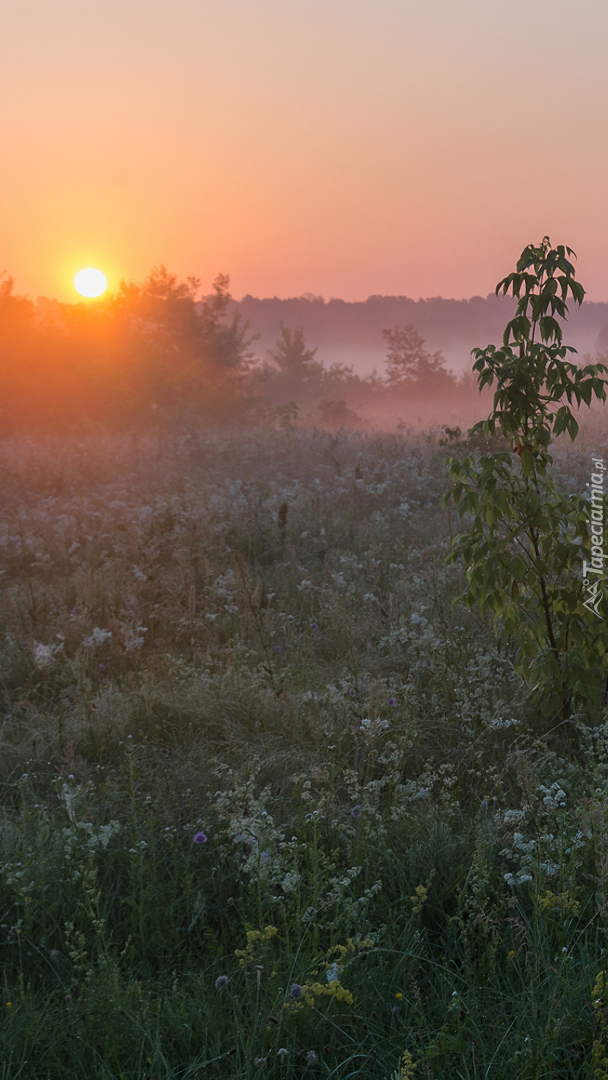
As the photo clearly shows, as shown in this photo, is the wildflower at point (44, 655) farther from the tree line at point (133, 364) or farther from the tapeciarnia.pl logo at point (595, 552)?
the tree line at point (133, 364)

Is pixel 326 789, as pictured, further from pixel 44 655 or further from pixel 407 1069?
pixel 44 655

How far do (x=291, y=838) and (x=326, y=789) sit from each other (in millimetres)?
421

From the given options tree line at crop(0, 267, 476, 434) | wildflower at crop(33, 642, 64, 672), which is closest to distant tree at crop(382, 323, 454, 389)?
tree line at crop(0, 267, 476, 434)

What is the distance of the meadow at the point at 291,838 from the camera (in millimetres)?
2119

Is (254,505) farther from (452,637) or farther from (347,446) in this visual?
(347,446)

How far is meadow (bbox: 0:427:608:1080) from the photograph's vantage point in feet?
6.95

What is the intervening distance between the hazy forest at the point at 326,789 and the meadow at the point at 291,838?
0.02m

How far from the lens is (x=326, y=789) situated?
3.54 metres

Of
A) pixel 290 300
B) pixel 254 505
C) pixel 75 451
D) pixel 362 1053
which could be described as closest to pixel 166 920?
pixel 362 1053

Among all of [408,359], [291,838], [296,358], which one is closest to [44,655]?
[291,838]

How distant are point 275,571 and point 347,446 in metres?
8.09

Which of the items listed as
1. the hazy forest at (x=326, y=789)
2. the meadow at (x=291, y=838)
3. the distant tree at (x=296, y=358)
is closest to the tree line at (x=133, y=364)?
the hazy forest at (x=326, y=789)

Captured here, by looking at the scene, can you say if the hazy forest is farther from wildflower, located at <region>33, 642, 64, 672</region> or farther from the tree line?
the tree line

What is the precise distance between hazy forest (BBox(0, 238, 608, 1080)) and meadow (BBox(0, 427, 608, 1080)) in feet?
0.06
